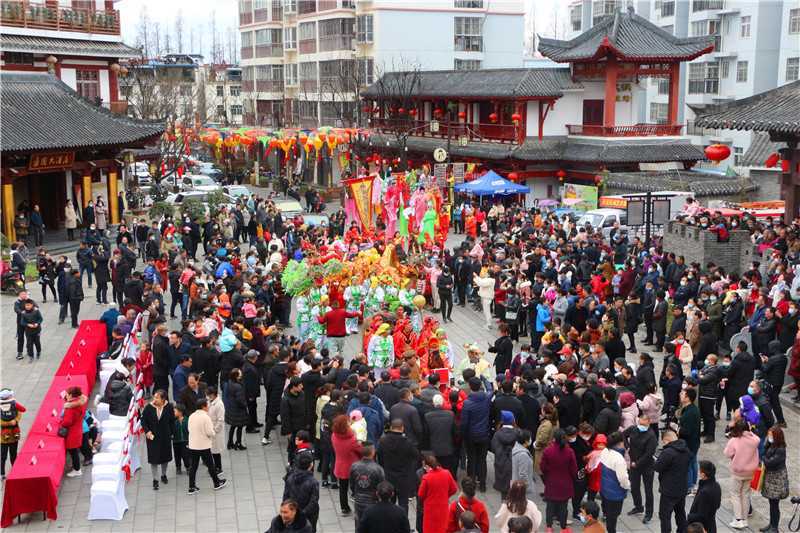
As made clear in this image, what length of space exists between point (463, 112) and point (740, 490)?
34804 millimetres

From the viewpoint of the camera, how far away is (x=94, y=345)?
15.7 metres

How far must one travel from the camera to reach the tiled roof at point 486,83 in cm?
3866

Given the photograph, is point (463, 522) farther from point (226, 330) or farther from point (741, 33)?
point (741, 33)

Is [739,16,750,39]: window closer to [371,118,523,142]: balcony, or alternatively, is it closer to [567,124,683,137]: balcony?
[567,124,683,137]: balcony

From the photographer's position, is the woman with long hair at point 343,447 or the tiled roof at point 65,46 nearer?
the woman with long hair at point 343,447

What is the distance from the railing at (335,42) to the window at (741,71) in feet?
75.7

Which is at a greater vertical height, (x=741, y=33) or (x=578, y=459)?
(x=741, y=33)

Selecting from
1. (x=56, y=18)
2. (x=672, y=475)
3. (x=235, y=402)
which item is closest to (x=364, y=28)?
(x=56, y=18)

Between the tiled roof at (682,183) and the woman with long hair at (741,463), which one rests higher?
the tiled roof at (682,183)

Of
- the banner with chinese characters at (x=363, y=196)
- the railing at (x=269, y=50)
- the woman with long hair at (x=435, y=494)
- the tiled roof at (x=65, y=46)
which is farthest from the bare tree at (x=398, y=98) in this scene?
the woman with long hair at (x=435, y=494)

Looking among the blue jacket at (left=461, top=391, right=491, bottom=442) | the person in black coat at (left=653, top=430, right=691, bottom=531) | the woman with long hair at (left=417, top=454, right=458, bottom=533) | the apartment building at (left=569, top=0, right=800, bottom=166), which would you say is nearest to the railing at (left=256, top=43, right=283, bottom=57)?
the apartment building at (left=569, top=0, right=800, bottom=166)

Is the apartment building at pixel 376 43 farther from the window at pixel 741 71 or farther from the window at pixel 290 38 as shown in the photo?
the window at pixel 741 71

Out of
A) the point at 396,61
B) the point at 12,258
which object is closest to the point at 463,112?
the point at 396,61

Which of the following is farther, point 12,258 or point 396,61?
point 396,61
